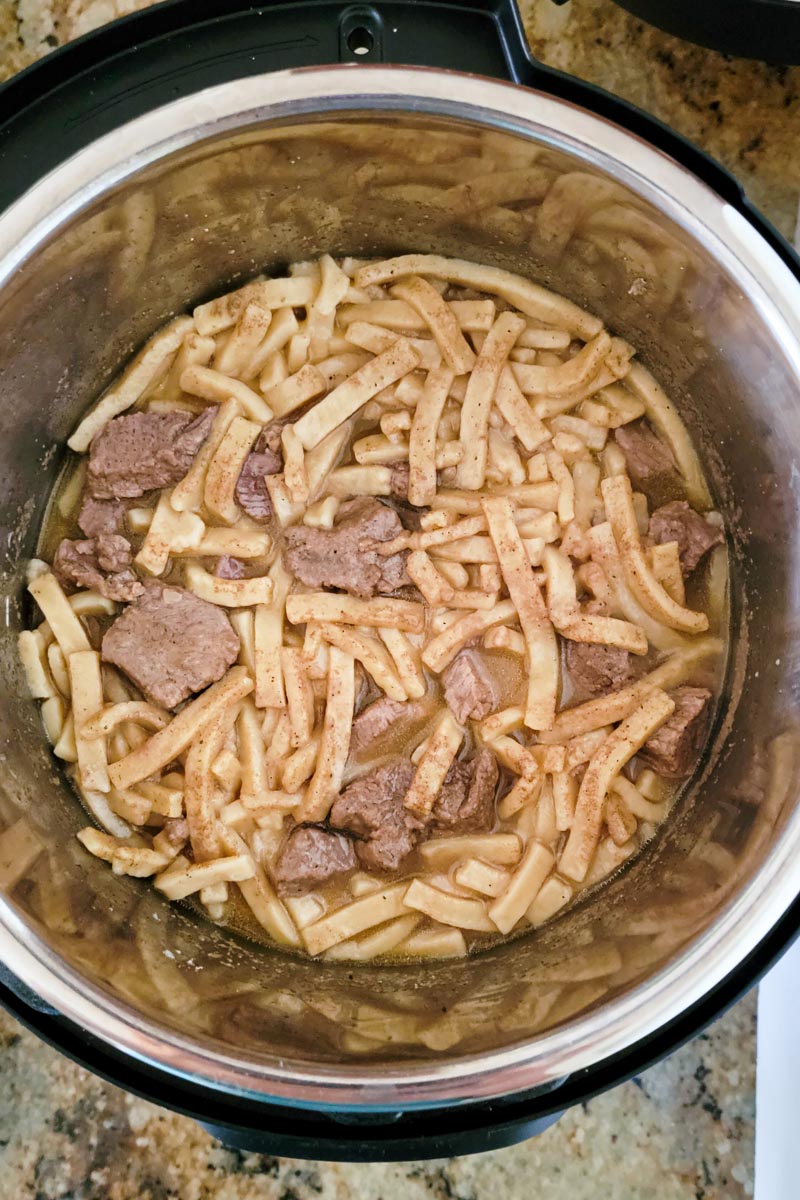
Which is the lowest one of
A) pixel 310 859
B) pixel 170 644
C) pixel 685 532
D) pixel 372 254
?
pixel 310 859

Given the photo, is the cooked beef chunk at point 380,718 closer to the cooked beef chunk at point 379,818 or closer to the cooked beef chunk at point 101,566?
the cooked beef chunk at point 379,818

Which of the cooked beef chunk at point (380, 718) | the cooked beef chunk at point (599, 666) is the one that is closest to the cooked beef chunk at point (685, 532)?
the cooked beef chunk at point (599, 666)

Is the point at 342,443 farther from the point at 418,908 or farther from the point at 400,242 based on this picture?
the point at 418,908

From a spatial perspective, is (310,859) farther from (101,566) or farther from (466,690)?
(101,566)

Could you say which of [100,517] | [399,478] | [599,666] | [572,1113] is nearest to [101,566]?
[100,517]

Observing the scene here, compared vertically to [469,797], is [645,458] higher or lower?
higher

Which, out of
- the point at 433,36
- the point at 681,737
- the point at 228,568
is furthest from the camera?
the point at 228,568

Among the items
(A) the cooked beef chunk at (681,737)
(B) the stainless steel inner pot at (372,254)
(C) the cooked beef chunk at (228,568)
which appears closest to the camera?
(B) the stainless steel inner pot at (372,254)
